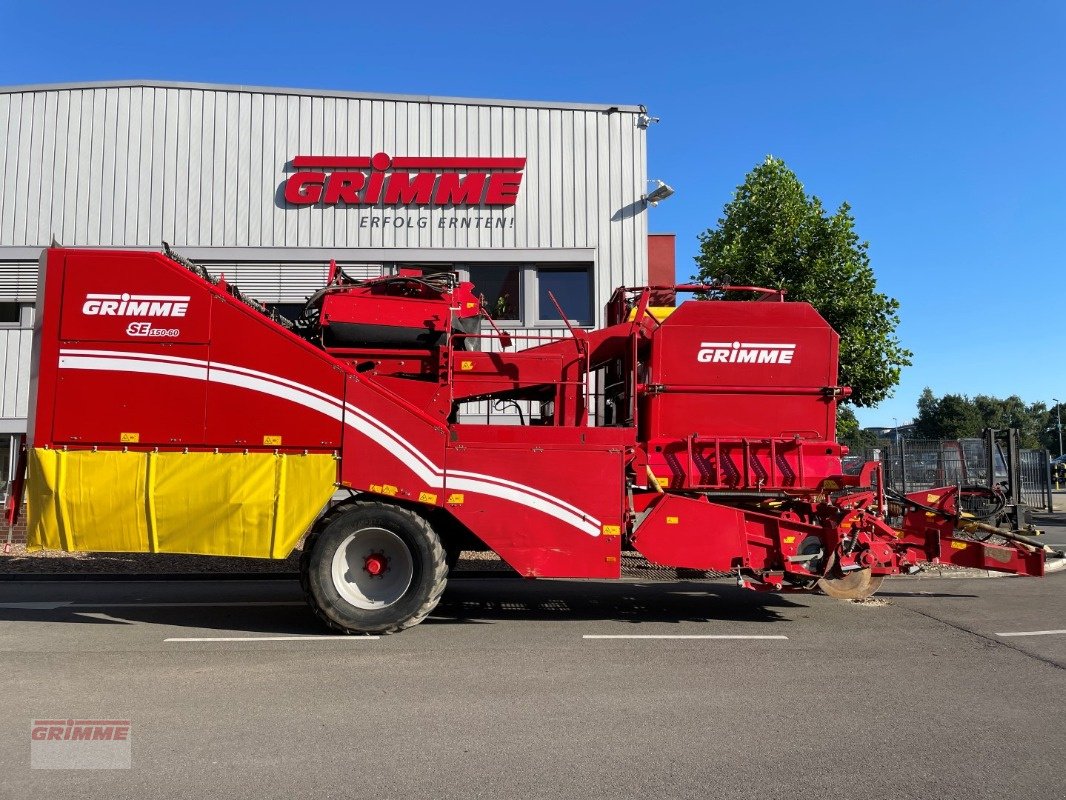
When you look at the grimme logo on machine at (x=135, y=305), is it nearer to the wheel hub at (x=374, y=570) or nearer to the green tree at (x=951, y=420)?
the wheel hub at (x=374, y=570)

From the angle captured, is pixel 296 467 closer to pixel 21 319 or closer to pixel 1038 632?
pixel 1038 632

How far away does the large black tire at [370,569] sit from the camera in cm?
654

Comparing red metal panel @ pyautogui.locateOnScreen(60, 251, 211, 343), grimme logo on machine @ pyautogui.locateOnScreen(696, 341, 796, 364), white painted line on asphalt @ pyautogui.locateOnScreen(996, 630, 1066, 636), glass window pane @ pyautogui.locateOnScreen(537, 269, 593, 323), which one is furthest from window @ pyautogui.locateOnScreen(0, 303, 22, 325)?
white painted line on asphalt @ pyautogui.locateOnScreen(996, 630, 1066, 636)

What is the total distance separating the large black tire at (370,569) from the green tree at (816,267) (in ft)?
46.1

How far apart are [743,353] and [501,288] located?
24.4 ft

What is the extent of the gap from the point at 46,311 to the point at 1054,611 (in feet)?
34.0

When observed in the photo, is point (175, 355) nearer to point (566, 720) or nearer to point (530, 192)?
point (566, 720)

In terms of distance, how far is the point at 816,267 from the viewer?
1861 cm

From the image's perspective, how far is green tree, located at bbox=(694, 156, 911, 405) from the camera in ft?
59.9

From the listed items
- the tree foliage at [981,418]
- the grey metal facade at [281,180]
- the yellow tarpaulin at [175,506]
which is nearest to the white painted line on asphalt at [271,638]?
the yellow tarpaulin at [175,506]

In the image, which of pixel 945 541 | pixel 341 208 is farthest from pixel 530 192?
pixel 945 541

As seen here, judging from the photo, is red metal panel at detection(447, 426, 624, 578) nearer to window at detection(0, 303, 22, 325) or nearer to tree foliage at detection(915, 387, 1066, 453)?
window at detection(0, 303, 22, 325)

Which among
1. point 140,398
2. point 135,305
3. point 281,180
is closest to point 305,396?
point 140,398

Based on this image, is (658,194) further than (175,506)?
Yes
